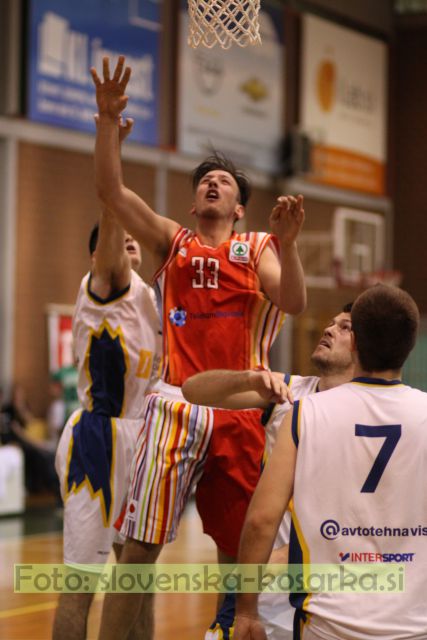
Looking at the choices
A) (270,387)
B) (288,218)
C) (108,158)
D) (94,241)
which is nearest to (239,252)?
(288,218)

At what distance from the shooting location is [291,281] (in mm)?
4449

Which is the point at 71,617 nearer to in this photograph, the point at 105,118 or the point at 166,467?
the point at 166,467

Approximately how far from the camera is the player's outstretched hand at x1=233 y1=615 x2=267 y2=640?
120 inches

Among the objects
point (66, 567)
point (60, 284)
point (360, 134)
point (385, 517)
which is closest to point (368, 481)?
point (385, 517)

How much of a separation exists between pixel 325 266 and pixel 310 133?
273 cm

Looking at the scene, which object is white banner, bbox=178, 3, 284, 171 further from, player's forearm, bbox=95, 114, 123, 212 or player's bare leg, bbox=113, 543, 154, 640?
player's forearm, bbox=95, 114, 123, 212

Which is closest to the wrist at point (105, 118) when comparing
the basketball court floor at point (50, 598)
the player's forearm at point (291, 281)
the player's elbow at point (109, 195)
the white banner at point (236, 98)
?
the player's elbow at point (109, 195)

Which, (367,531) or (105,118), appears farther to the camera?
(105,118)

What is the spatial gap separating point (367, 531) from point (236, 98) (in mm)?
17306

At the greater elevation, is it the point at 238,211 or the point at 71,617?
the point at 238,211

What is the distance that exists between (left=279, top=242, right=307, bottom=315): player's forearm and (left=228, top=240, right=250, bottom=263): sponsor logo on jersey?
0.35m

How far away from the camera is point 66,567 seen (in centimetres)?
511

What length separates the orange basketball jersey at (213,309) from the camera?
472 cm

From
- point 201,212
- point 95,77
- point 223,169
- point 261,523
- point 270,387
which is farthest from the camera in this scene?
point 223,169
